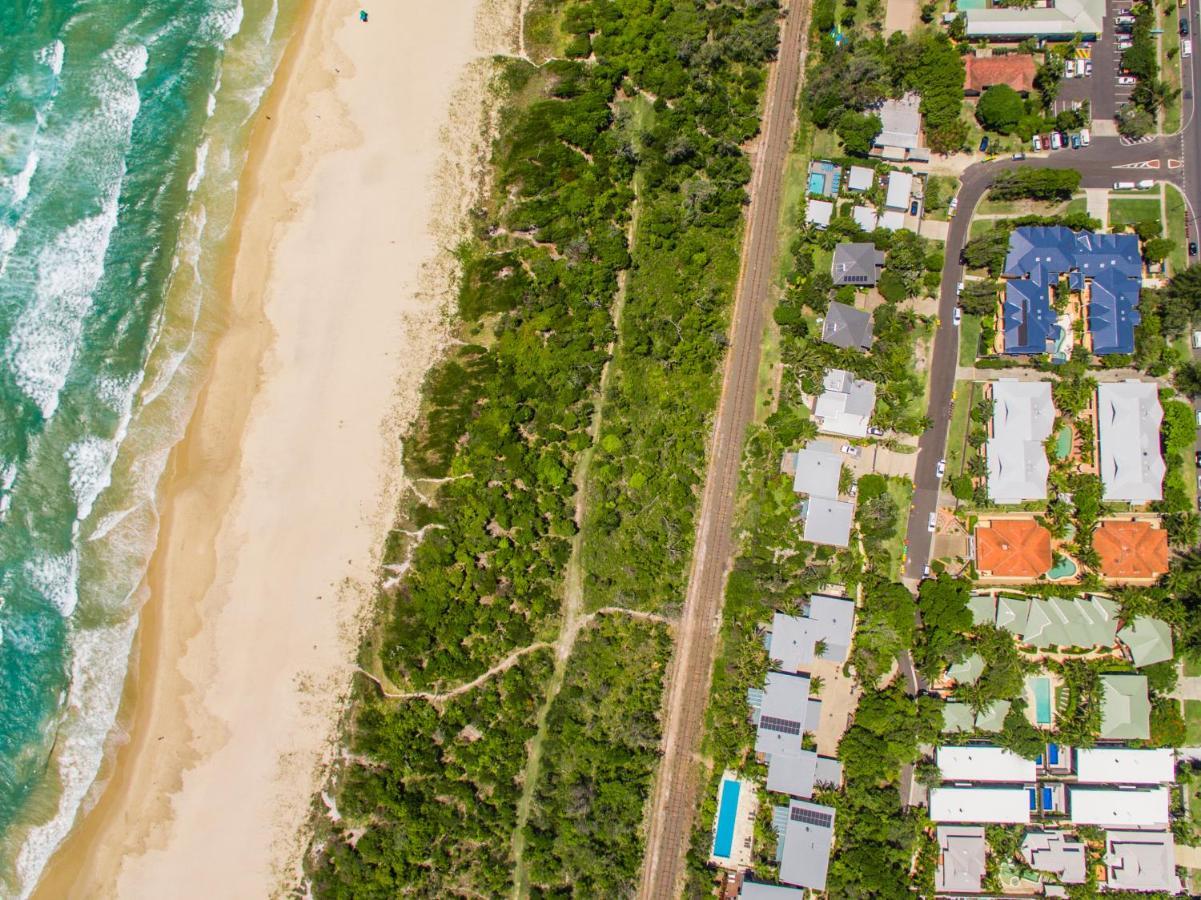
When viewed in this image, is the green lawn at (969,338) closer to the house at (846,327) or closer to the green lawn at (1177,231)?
the house at (846,327)

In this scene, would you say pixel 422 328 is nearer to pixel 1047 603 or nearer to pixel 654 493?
pixel 654 493

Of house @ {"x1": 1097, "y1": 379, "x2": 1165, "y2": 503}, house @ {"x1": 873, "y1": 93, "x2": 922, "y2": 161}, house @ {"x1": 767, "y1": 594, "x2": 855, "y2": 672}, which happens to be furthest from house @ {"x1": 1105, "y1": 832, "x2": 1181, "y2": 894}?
house @ {"x1": 873, "y1": 93, "x2": 922, "y2": 161}

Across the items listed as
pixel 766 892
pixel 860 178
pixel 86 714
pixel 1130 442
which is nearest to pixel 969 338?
pixel 1130 442

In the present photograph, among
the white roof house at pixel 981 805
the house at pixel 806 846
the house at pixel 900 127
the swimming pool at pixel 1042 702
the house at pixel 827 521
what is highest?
the house at pixel 900 127

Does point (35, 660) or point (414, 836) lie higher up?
point (35, 660)

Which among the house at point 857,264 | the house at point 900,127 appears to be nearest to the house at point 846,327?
the house at point 857,264

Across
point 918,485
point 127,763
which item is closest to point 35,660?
point 127,763
